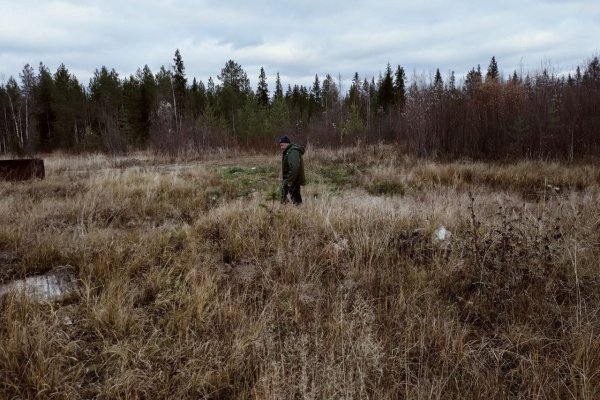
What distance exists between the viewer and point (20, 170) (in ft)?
30.5

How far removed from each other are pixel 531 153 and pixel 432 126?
3.33m

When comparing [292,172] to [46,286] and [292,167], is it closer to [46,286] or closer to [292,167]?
[292,167]

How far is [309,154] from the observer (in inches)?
625

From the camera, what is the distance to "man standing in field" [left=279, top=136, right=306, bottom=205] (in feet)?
21.5

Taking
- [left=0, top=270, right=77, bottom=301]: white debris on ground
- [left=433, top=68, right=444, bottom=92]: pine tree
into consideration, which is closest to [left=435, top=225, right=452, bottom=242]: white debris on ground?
[left=0, top=270, right=77, bottom=301]: white debris on ground

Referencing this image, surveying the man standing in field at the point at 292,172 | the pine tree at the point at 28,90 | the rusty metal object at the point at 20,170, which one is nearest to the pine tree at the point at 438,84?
the man standing in field at the point at 292,172

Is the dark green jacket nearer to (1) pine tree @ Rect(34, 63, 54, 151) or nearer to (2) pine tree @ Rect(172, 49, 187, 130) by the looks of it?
(2) pine tree @ Rect(172, 49, 187, 130)

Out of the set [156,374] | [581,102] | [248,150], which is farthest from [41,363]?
[248,150]

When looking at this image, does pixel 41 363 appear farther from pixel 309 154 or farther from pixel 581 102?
pixel 581 102

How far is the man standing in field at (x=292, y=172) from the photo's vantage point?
655 cm

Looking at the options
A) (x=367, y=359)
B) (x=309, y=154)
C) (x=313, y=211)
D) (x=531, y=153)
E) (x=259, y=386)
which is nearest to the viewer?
(x=259, y=386)

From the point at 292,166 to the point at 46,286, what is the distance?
14.0 ft

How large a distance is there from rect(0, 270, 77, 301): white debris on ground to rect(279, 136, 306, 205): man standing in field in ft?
12.2

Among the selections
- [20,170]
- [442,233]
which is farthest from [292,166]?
[20,170]
